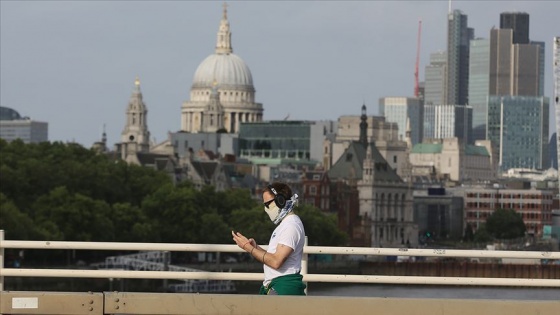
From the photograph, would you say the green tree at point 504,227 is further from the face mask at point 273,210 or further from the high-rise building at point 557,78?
the face mask at point 273,210

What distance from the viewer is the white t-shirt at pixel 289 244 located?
14.3 meters

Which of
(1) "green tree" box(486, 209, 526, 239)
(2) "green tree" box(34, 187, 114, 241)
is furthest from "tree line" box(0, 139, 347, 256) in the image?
(1) "green tree" box(486, 209, 526, 239)

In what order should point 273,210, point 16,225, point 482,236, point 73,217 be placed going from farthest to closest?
1. point 482,236
2. point 73,217
3. point 16,225
4. point 273,210

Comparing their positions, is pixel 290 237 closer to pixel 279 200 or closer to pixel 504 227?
pixel 279 200

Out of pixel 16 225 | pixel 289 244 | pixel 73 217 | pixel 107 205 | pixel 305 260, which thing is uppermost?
pixel 289 244

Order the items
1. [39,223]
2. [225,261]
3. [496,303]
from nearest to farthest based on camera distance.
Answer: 1. [496,303]
2. [39,223]
3. [225,261]

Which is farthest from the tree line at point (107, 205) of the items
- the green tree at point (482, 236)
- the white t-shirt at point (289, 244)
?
the white t-shirt at point (289, 244)

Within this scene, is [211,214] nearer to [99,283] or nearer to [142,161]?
[99,283]

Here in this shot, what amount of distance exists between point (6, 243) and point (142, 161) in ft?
521

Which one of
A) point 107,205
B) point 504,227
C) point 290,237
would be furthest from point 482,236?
point 290,237

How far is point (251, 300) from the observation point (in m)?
12.8

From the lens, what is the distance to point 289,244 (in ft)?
46.8

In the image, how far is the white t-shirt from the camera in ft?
46.8

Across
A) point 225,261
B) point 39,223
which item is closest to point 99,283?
point 39,223
